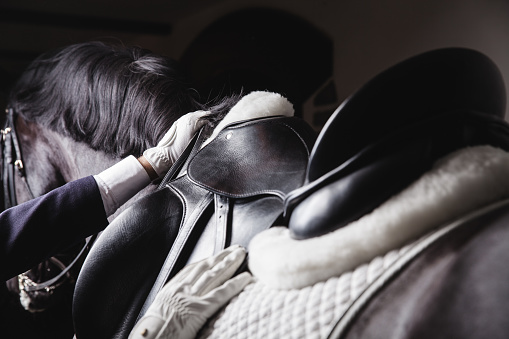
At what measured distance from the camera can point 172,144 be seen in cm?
82

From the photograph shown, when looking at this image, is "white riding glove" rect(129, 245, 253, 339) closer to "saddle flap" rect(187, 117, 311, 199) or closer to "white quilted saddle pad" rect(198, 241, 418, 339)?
"white quilted saddle pad" rect(198, 241, 418, 339)

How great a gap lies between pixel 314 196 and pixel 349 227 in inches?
2.2

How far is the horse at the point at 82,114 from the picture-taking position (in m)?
0.92

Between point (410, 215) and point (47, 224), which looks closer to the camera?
point (410, 215)

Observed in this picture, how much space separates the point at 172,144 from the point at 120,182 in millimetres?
115

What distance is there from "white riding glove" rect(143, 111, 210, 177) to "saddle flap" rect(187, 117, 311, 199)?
0.10 m

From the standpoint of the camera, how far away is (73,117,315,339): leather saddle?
0.63 metres

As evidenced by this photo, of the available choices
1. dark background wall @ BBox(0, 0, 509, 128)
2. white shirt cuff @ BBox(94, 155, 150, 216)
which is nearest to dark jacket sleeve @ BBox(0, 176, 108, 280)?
white shirt cuff @ BBox(94, 155, 150, 216)

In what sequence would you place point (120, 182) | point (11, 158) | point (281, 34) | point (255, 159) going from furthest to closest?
point (281, 34) → point (11, 158) → point (120, 182) → point (255, 159)

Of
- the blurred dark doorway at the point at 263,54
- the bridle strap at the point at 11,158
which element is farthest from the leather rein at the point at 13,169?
the blurred dark doorway at the point at 263,54

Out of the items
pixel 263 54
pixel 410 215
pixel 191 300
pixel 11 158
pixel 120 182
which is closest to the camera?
pixel 410 215

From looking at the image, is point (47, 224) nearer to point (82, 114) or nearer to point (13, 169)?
point (82, 114)

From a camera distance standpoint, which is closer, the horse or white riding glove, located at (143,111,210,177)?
white riding glove, located at (143,111,210,177)

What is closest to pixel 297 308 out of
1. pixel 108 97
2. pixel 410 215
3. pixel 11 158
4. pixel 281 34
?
pixel 410 215
